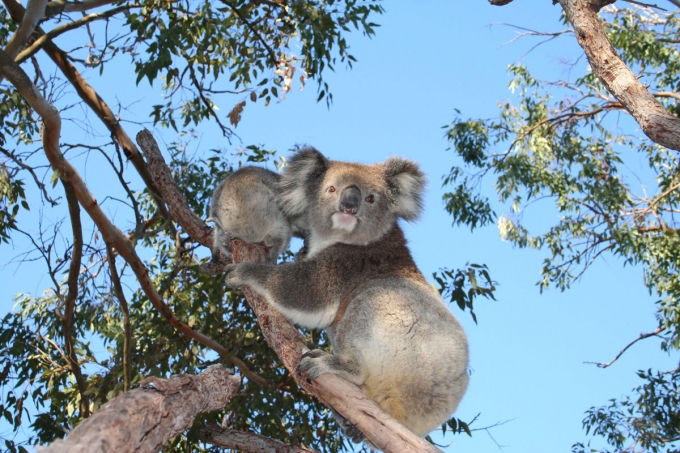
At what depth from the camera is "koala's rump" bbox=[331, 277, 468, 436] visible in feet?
10.5

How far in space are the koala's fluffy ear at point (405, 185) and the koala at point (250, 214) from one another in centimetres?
66

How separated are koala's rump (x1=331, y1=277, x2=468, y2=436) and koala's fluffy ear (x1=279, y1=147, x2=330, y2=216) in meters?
0.86

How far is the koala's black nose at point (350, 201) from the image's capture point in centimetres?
358

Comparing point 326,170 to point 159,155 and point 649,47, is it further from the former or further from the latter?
point 649,47

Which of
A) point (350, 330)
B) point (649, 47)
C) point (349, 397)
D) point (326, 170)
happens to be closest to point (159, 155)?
point (326, 170)

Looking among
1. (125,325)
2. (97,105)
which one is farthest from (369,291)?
(97,105)

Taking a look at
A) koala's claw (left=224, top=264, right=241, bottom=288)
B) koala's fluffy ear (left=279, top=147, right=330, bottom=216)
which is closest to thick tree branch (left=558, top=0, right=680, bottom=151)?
koala's fluffy ear (left=279, top=147, right=330, bottom=216)

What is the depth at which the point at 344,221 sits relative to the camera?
11.8ft

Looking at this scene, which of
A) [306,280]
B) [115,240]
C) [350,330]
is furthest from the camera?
[115,240]

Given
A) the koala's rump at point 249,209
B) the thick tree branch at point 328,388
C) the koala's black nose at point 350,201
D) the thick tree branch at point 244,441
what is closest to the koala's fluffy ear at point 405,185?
the koala's black nose at point 350,201

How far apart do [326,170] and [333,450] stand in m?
2.20

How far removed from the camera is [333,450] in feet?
16.0

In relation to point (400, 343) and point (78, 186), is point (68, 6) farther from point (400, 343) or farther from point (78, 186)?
point (400, 343)

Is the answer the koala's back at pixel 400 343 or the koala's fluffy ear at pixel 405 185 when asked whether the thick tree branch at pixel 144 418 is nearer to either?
the koala's back at pixel 400 343
